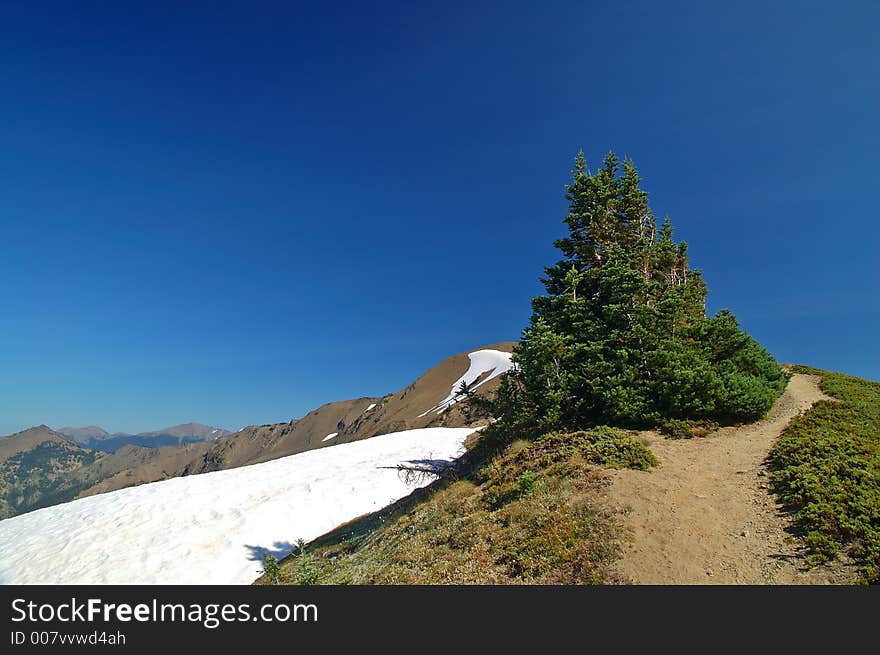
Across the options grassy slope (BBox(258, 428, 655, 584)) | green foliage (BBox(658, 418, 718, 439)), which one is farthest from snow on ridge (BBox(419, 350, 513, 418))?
grassy slope (BBox(258, 428, 655, 584))

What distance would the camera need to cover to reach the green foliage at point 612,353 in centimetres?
1719

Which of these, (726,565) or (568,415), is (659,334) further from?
(726,565)

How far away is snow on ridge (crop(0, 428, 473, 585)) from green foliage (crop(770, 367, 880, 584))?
21.2 metres

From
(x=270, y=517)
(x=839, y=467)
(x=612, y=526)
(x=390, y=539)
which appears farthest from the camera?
(x=270, y=517)

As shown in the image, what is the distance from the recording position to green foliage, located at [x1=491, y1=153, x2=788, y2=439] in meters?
17.2

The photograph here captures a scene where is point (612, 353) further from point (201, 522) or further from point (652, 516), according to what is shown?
point (201, 522)

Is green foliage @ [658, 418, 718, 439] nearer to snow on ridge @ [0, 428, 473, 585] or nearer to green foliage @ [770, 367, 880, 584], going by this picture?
green foliage @ [770, 367, 880, 584]

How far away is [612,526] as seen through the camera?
10344 mm

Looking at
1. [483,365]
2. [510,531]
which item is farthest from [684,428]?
[483,365]

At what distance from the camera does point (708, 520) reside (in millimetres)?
10492

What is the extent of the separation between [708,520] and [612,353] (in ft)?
28.4

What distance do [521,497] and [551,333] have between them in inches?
284

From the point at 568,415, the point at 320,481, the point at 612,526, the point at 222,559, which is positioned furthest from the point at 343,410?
the point at 612,526

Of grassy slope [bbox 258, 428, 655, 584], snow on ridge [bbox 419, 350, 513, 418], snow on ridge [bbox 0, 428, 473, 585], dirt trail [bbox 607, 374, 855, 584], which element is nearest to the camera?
dirt trail [bbox 607, 374, 855, 584]
